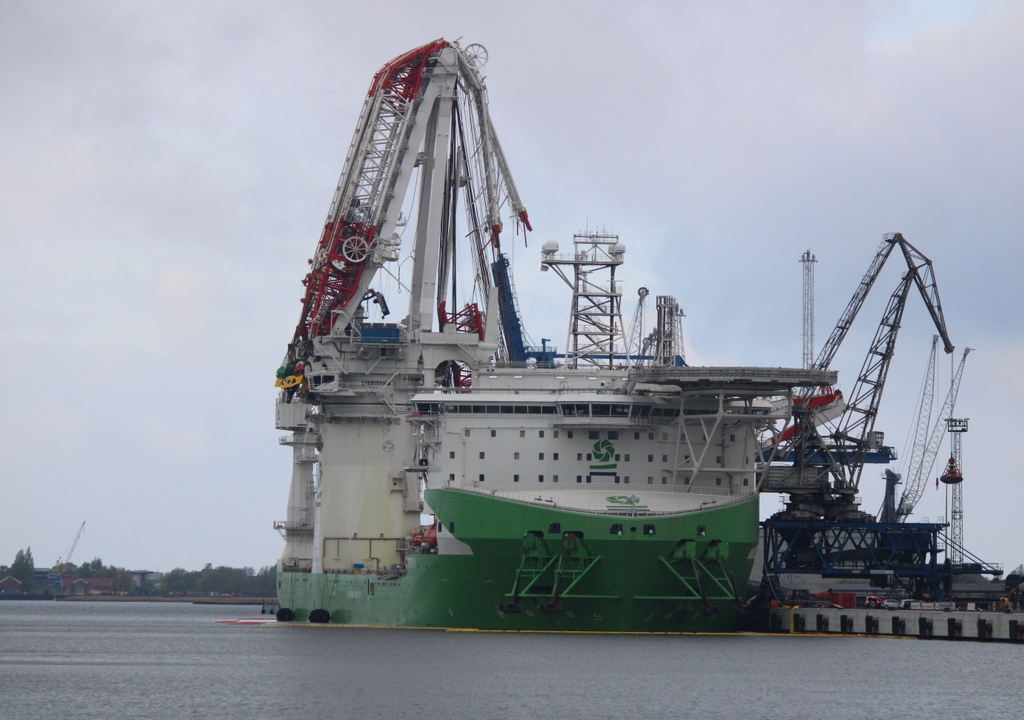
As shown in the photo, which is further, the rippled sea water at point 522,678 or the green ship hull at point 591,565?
the green ship hull at point 591,565

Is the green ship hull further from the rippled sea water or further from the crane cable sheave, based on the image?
the crane cable sheave

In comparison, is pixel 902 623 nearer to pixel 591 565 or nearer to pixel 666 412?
pixel 666 412

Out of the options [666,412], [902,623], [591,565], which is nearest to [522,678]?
[591,565]

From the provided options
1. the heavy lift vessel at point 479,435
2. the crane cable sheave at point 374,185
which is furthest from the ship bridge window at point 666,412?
the crane cable sheave at point 374,185

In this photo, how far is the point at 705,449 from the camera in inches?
2269

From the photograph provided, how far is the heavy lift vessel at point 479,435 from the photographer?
182ft

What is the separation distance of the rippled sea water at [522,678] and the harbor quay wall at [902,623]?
2.19 ft

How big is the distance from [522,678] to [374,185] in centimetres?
3111

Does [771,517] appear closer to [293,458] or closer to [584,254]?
[584,254]

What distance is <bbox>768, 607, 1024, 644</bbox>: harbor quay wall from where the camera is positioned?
5866cm

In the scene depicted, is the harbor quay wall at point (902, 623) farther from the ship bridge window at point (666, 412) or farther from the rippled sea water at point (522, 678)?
the ship bridge window at point (666, 412)

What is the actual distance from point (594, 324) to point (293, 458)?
19.4 meters

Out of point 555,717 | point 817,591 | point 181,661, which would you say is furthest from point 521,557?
point 817,591

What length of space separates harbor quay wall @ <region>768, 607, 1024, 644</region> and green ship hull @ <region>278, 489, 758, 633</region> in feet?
21.6
